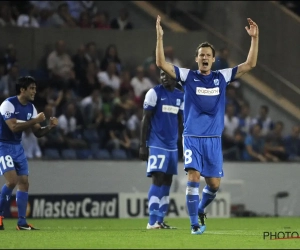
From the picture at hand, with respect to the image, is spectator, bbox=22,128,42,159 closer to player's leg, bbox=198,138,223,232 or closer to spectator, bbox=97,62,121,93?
spectator, bbox=97,62,121,93

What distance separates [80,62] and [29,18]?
188cm

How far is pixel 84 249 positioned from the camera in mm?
8664

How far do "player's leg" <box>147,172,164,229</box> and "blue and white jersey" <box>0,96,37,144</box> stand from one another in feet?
7.25

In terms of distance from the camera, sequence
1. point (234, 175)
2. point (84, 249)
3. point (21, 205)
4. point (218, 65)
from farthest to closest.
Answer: point (218, 65) < point (234, 175) < point (21, 205) < point (84, 249)

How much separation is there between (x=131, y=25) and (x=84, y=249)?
48.2ft

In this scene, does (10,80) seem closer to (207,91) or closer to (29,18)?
(29,18)

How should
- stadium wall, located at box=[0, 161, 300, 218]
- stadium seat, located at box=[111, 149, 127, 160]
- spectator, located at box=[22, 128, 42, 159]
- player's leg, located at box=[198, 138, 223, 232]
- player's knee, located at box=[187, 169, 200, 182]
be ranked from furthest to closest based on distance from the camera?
1. stadium seat, located at box=[111, 149, 127, 160]
2. stadium wall, located at box=[0, 161, 300, 218]
3. spectator, located at box=[22, 128, 42, 159]
4. player's leg, located at box=[198, 138, 223, 232]
5. player's knee, located at box=[187, 169, 200, 182]

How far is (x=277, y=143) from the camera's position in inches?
826

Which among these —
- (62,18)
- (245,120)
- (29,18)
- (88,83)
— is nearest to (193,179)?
(88,83)

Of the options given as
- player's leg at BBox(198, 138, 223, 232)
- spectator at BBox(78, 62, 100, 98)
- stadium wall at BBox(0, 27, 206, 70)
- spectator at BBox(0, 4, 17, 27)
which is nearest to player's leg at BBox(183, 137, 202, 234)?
player's leg at BBox(198, 138, 223, 232)

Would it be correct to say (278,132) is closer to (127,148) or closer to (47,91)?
(127,148)

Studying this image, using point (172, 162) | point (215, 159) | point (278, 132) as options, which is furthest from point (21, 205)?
point (278, 132)

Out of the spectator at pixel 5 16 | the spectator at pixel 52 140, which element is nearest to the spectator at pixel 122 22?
the spectator at pixel 5 16

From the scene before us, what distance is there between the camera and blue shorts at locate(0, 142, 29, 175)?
524 inches
